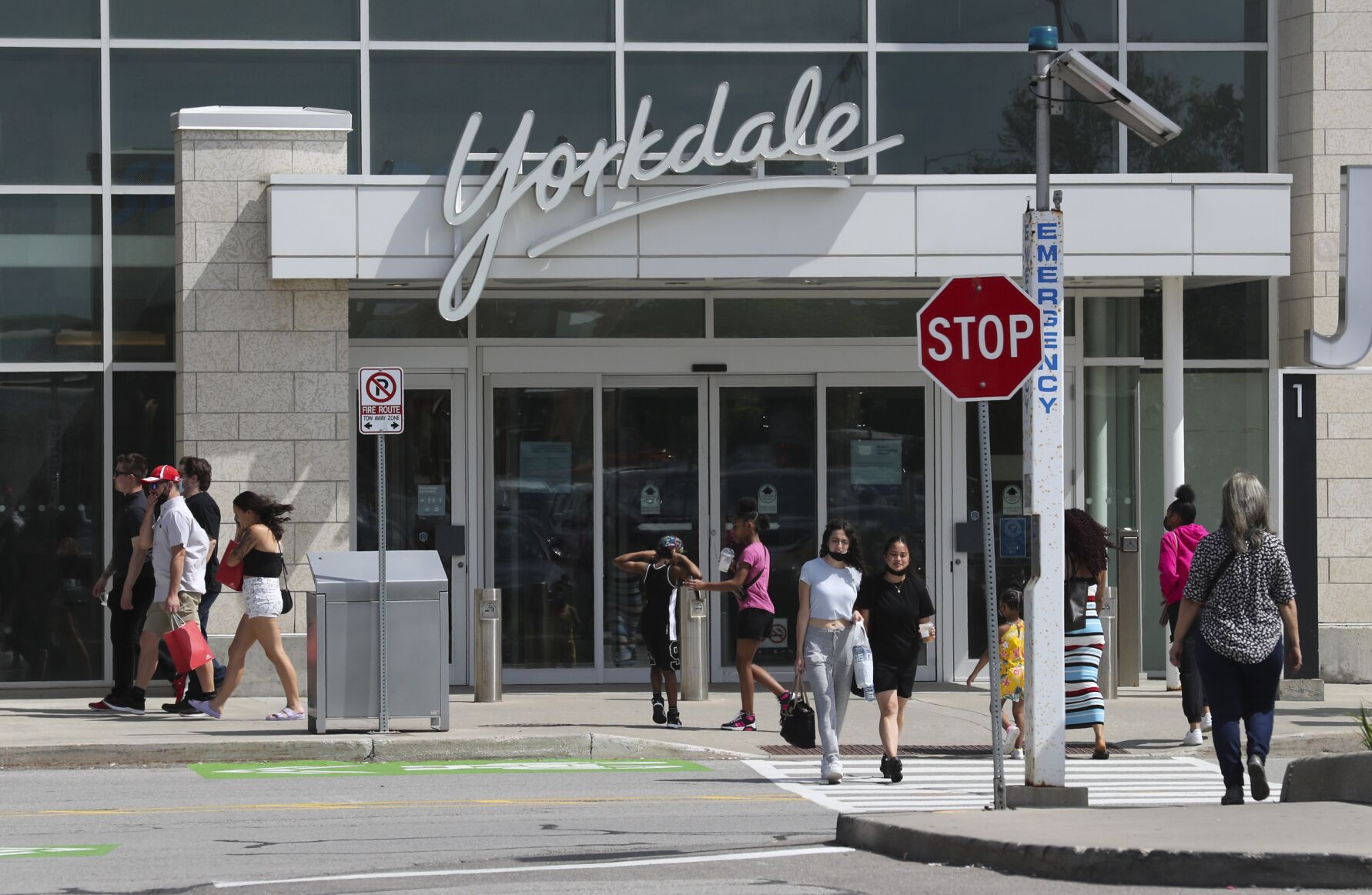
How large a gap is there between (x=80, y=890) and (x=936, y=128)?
38.5 feet

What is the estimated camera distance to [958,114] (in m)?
17.6

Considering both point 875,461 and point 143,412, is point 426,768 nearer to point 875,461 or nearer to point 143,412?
point 143,412

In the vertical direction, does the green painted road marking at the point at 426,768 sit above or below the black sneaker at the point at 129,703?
below

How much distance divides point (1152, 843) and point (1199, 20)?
1177cm

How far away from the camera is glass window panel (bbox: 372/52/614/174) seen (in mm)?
17141

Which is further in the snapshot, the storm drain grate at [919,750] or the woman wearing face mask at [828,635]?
the storm drain grate at [919,750]

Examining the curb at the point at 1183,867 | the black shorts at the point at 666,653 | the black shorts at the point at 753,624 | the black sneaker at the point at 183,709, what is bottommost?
the black sneaker at the point at 183,709

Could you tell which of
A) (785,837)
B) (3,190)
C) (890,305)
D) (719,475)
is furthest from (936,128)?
(785,837)

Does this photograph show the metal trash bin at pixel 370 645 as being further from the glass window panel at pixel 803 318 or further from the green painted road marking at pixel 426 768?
the glass window panel at pixel 803 318

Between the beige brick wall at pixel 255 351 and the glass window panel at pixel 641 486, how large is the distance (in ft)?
8.99

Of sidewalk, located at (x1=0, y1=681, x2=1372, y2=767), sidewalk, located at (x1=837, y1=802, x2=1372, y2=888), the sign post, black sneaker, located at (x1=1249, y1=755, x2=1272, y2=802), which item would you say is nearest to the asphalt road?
sidewalk, located at (x1=837, y1=802, x2=1372, y2=888)

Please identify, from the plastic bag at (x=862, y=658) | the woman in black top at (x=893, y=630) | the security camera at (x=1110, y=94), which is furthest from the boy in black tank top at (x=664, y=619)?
the security camera at (x=1110, y=94)

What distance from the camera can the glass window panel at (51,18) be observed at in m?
16.8

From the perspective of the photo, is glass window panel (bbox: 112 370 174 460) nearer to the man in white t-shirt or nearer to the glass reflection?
the man in white t-shirt
